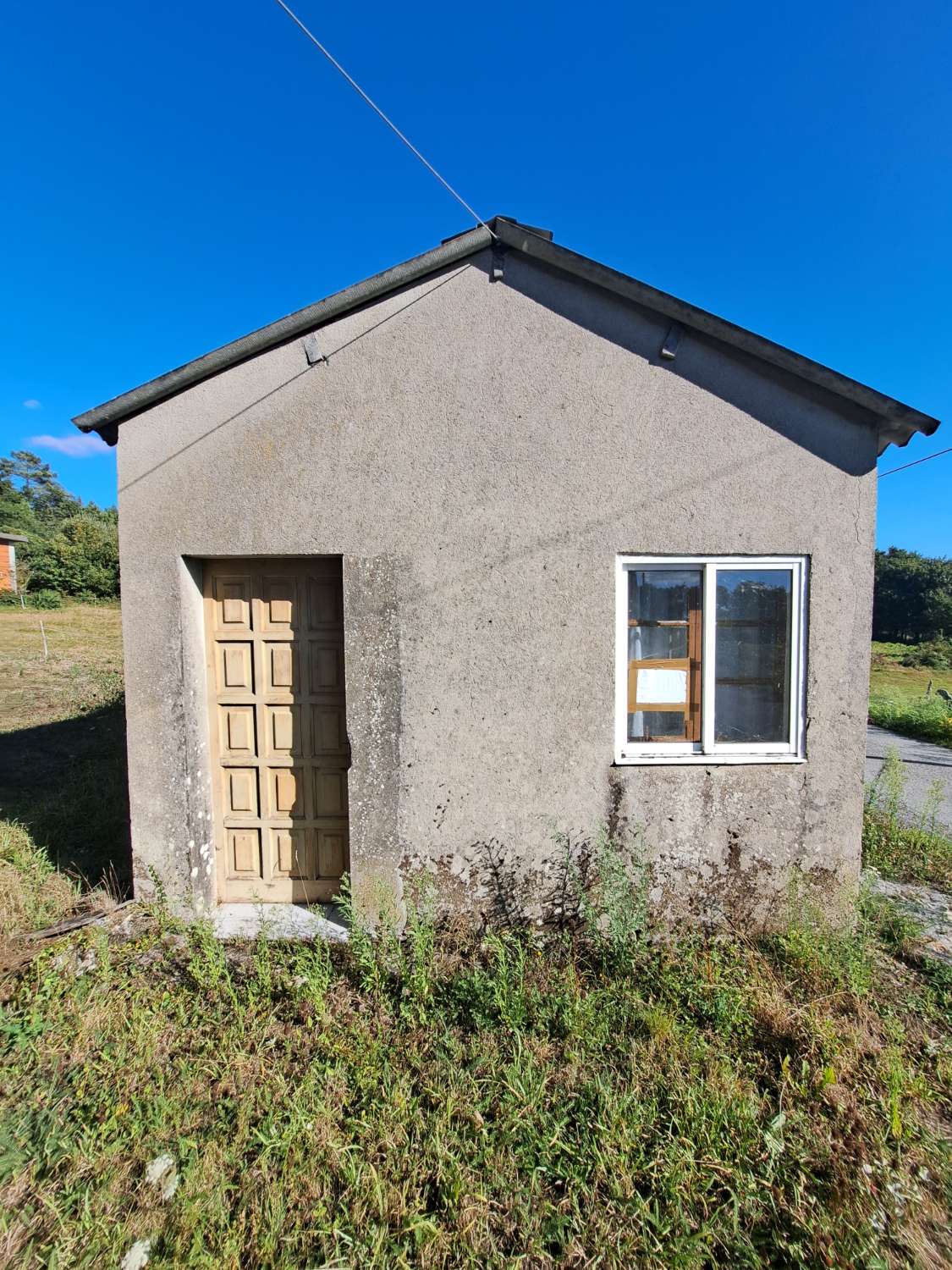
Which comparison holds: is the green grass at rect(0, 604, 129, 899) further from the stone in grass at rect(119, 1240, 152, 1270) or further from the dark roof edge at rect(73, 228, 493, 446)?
the dark roof edge at rect(73, 228, 493, 446)

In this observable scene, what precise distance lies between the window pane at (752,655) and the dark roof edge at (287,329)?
284cm

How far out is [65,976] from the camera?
3154 millimetres

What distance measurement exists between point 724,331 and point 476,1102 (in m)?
4.62

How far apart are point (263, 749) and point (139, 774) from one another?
82 centimetres

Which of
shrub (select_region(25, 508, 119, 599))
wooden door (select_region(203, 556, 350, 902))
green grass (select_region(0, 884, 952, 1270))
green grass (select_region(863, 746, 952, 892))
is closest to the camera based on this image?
green grass (select_region(0, 884, 952, 1270))

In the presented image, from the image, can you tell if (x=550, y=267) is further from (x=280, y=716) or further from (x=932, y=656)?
(x=932, y=656)

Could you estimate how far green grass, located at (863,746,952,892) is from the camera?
15.4ft

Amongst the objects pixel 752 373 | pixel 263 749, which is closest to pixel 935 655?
pixel 752 373

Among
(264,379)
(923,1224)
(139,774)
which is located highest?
(264,379)

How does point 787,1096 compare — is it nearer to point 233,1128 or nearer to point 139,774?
point 233,1128

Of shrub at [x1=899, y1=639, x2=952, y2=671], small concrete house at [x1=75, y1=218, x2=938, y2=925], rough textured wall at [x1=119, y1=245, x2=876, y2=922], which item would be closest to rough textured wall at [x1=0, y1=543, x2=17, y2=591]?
small concrete house at [x1=75, y1=218, x2=938, y2=925]

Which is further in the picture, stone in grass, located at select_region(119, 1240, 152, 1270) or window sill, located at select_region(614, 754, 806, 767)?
window sill, located at select_region(614, 754, 806, 767)

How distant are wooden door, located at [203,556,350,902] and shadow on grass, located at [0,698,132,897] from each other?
1.16 meters

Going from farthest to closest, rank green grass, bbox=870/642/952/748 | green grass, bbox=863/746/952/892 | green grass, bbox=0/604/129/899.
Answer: green grass, bbox=870/642/952/748 < green grass, bbox=863/746/952/892 < green grass, bbox=0/604/129/899
